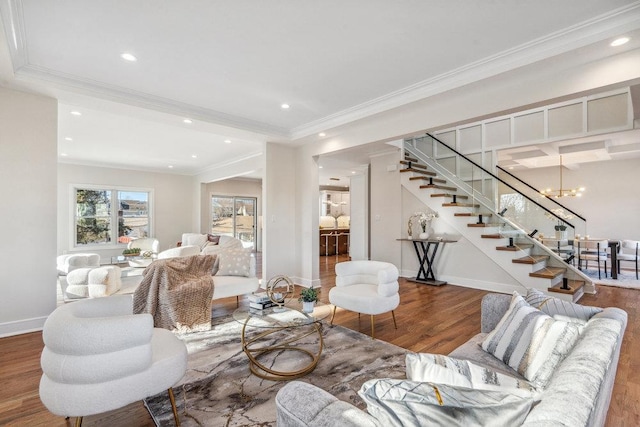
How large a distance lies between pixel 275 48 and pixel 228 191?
8.37m

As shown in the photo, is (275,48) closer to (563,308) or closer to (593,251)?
(563,308)

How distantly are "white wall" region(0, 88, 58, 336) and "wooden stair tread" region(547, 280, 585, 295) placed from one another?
6562 millimetres

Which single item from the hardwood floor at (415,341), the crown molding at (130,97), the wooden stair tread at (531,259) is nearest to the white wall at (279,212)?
the crown molding at (130,97)

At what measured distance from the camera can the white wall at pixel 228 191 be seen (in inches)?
380

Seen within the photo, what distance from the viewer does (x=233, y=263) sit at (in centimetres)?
415

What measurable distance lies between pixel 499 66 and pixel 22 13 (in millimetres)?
3956

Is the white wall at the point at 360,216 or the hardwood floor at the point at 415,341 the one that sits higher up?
the white wall at the point at 360,216

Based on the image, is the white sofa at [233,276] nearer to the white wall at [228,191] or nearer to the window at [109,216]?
the window at [109,216]

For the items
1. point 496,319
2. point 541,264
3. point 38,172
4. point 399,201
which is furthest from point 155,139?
point 541,264

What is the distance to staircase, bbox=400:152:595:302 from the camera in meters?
4.84

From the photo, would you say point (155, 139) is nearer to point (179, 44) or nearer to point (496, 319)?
point (179, 44)

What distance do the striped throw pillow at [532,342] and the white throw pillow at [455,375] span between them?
329 millimetres

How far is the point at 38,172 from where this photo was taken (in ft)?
11.4

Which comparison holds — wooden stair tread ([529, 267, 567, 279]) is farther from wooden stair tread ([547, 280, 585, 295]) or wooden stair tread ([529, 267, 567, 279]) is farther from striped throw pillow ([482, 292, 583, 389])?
striped throw pillow ([482, 292, 583, 389])
